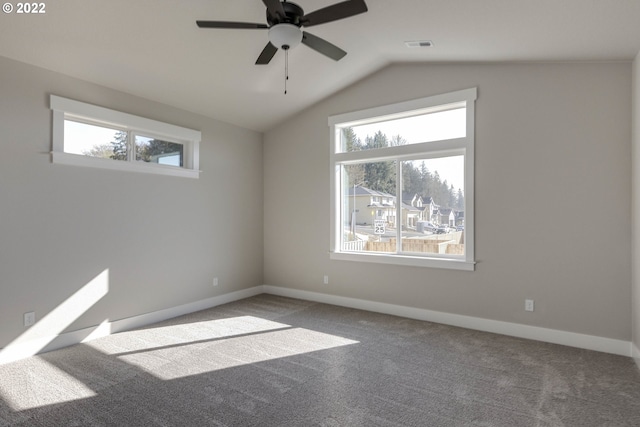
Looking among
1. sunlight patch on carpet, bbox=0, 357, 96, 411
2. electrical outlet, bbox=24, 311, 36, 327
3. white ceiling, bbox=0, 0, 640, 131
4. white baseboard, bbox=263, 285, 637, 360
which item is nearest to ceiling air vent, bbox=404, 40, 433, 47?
white ceiling, bbox=0, 0, 640, 131

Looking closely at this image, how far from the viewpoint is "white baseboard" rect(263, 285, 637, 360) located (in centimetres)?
344

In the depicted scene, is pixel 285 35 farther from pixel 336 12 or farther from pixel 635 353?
pixel 635 353

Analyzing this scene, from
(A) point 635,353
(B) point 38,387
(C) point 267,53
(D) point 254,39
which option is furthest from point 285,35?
(A) point 635,353

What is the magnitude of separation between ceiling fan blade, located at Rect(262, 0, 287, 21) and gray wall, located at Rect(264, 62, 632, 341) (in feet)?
8.58

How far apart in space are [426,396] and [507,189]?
95.1 inches

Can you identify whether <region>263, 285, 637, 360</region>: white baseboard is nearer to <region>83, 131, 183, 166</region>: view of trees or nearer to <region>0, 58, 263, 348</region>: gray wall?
<region>0, 58, 263, 348</region>: gray wall

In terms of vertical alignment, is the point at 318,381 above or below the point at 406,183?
below

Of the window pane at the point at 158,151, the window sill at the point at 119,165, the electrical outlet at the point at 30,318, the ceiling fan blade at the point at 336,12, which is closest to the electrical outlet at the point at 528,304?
the ceiling fan blade at the point at 336,12

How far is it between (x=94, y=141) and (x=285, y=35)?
2685 mm

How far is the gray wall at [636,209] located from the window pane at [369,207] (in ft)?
7.94

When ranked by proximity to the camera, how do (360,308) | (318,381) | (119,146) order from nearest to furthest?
(318,381) → (119,146) → (360,308)

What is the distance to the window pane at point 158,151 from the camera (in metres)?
4.34

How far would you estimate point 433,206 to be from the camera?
14.7ft

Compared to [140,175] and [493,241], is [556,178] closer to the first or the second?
[493,241]
